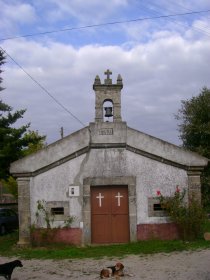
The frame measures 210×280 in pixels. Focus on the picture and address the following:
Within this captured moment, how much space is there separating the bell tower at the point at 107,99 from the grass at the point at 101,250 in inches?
168

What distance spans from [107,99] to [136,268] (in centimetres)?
650

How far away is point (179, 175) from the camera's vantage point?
51.3 feet

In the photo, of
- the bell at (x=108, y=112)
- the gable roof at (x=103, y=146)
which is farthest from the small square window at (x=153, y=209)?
the bell at (x=108, y=112)

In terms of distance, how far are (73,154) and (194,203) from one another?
4.33 meters

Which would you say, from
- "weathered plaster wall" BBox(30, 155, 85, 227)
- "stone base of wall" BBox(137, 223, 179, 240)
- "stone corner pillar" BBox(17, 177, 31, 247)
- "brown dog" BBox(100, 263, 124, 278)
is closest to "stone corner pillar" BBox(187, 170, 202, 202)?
"stone base of wall" BBox(137, 223, 179, 240)

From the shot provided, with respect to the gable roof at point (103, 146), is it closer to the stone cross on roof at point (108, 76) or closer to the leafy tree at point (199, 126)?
the stone cross on roof at point (108, 76)

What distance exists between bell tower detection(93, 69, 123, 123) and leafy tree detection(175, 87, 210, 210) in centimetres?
822

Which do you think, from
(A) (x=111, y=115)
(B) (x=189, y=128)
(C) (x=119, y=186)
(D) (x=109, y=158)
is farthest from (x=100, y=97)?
(B) (x=189, y=128)

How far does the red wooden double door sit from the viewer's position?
Answer: 15547 mm

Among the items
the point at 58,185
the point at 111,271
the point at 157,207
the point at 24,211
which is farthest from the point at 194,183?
the point at 111,271

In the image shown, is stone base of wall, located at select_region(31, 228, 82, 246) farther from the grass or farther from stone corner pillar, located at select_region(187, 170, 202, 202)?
stone corner pillar, located at select_region(187, 170, 202, 202)

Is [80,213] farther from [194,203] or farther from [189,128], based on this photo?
[189,128]

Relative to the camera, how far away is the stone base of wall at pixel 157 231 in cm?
1541

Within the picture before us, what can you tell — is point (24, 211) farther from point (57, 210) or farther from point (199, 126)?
point (199, 126)
